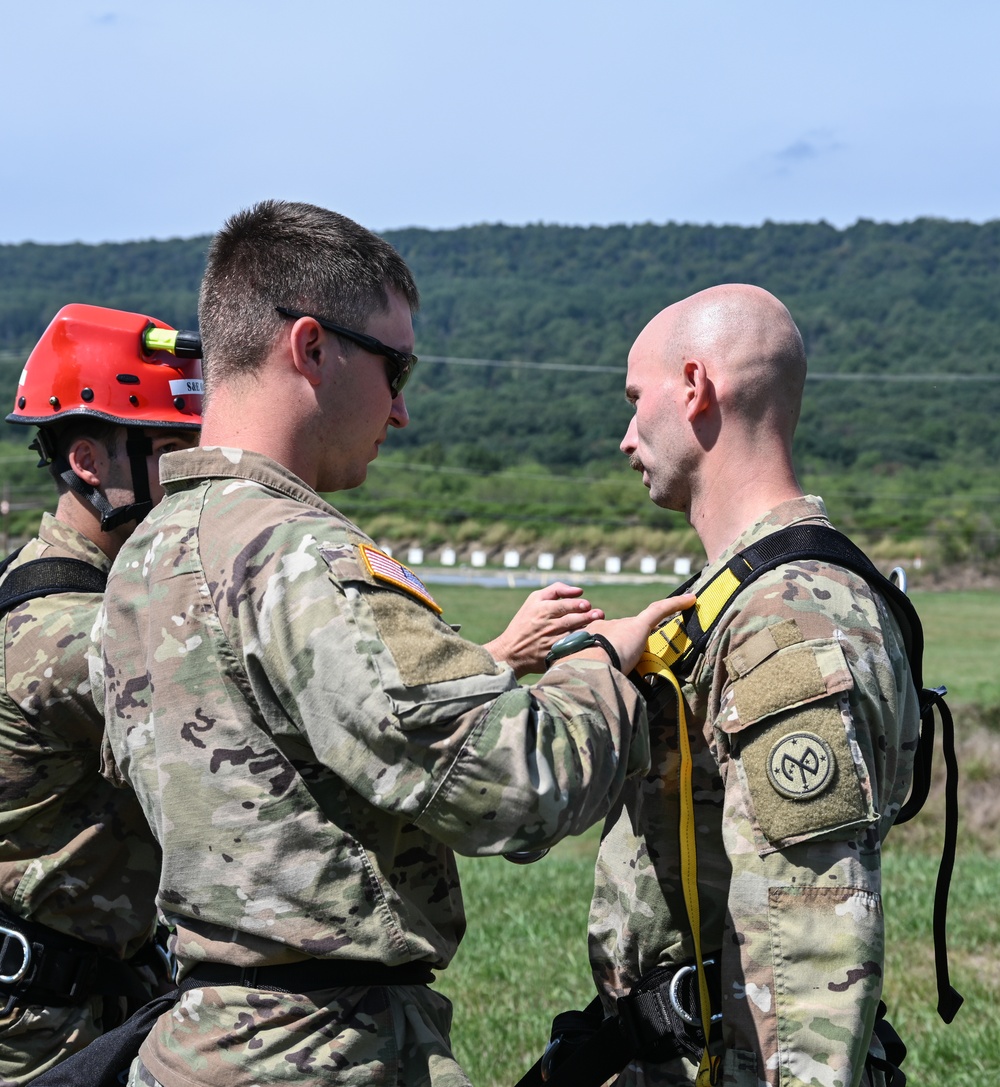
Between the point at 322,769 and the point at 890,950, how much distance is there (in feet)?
20.6

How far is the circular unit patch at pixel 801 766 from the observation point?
2393mm

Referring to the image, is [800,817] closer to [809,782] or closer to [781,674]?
[809,782]

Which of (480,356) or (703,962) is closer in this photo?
(703,962)

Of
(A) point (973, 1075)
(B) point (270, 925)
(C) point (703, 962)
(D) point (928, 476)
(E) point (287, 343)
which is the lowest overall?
(D) point (928, 476)

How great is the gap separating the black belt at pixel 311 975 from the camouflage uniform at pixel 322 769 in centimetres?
2

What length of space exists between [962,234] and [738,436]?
18740cm

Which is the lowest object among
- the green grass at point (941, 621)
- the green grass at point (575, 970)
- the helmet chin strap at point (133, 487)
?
the green grass at point (941, 621)

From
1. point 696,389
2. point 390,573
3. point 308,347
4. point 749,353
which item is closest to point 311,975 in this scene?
point 390,573

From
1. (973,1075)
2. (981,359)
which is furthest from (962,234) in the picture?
(973,1075)

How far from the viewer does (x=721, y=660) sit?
264 centimetres

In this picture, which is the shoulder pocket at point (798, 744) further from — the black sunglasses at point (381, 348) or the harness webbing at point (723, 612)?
the black sunglasses at point (381, 348)

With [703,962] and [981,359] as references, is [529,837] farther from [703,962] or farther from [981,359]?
[981,359]

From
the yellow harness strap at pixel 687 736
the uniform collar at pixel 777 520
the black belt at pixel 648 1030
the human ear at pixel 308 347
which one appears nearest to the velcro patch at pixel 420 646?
the human ear at pixel 308 347

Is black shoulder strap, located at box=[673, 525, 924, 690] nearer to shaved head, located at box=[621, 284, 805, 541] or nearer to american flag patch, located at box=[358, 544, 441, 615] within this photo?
shaved head, located at box=[621, 284, 805, 541]
